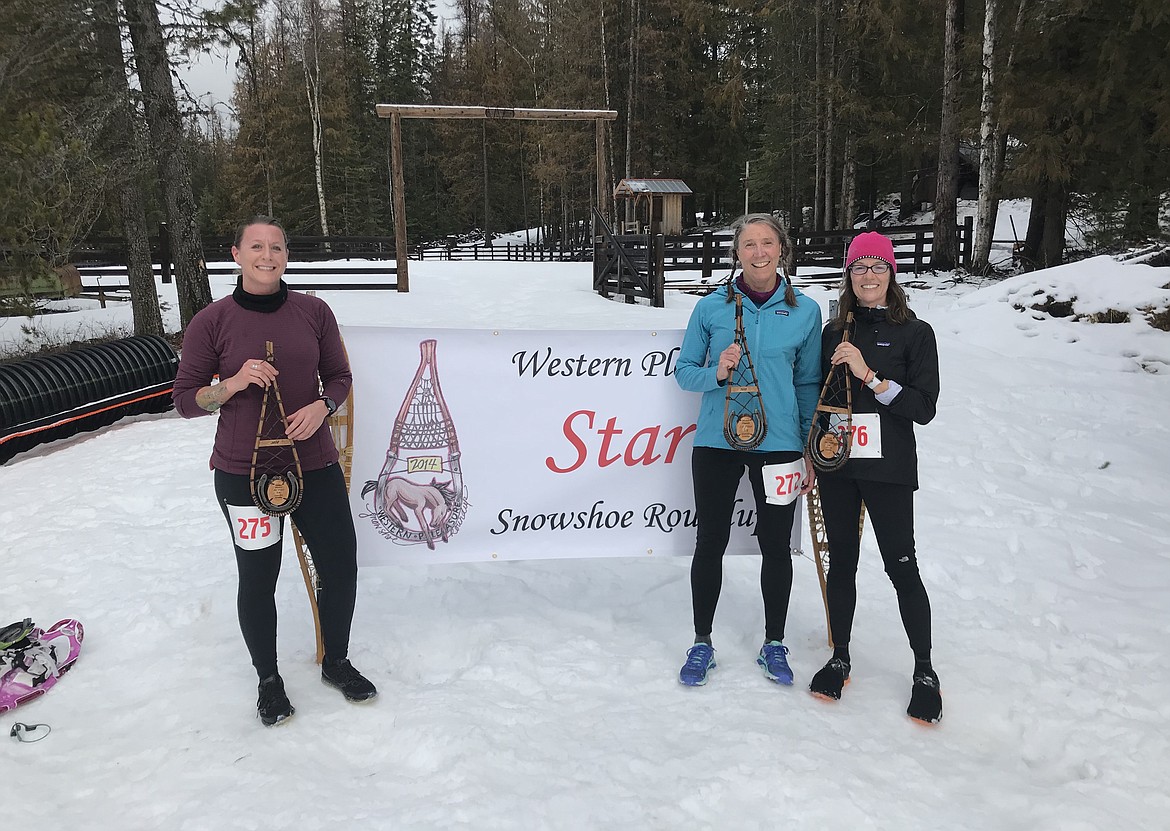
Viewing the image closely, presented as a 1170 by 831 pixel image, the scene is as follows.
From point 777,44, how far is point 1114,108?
18035 millimetres

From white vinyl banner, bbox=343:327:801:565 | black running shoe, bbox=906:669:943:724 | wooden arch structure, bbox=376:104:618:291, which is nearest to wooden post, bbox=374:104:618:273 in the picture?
wooden arch structure, bbox=376:104:618:291

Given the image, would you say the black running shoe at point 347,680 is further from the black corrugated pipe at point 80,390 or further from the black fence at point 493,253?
the black fence at point 493,253

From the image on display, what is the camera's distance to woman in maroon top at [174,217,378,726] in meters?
2.67

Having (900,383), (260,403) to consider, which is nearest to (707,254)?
(900,383)

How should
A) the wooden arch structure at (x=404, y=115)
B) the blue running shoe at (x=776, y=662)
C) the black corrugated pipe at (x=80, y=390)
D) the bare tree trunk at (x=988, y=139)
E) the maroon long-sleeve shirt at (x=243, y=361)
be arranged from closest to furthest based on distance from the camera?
1. the maroon long-sleeve shirt at (x=243, y=361)
2. the blue running shoe at (x=776, y=662)
3. the black corrugated pipe at (x=80, y=390)
4. the bare tree trunk at (x=988, y=139)
5. the wooden arch structure at (x=404, y=115)

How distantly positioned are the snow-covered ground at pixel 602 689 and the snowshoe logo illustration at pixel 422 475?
1.61 feet

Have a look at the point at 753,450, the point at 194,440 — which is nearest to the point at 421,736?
the point at 753,450

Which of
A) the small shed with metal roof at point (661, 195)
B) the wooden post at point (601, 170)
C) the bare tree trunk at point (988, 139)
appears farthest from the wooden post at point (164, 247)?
the bare tree trunk at point (988, 139)

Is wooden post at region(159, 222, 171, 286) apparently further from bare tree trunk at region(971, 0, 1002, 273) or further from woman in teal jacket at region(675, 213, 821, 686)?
woman in teal jacket at region(675, 213, 821, 686)

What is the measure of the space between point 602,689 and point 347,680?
3.48ft

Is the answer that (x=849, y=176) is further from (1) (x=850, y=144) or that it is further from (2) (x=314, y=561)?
(2) (x=314, y=561)

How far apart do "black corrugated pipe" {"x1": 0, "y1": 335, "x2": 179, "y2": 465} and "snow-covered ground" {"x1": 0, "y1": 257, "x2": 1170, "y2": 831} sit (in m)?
1.17

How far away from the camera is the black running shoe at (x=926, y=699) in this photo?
294 centimetres

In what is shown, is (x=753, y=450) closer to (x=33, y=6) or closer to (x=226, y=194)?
(x=33, y=6)
